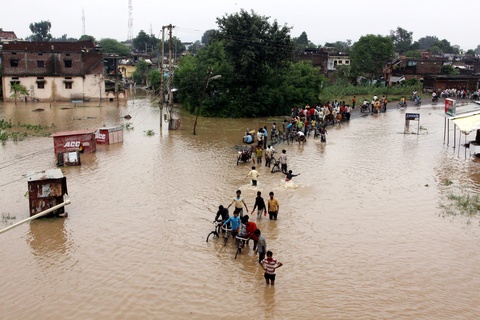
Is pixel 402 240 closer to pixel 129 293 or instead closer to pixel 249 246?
pixel 249 246

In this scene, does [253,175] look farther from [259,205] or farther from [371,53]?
[371,53]

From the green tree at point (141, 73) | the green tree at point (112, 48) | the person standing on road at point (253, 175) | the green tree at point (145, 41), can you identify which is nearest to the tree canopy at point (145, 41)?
the green tree at point (145, 41)

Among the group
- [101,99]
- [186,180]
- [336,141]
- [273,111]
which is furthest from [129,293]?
[101,99]

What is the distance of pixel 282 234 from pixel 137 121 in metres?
26.8

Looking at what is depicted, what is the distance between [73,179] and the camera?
21.5m

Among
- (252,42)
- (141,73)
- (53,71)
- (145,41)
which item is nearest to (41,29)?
(145,41)

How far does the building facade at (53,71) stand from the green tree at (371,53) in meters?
36.6

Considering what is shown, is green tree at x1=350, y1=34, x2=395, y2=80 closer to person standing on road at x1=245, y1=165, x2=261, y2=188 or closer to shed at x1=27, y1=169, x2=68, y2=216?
person standing on road at x1=245, y1=165, x2=261, y2=188

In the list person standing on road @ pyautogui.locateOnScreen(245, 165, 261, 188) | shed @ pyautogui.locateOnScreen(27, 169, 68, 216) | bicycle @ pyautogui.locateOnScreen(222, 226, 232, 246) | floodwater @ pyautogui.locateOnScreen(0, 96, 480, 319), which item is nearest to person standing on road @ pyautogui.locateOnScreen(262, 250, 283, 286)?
floodwater @ pyautogui.locateOnScreen(0, 96, 480, 319)

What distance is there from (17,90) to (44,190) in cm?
3895

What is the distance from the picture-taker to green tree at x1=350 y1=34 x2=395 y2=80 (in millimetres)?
71312

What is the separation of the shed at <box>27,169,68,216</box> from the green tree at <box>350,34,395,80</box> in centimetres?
6142

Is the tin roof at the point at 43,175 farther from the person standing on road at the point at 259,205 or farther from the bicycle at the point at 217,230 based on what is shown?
the person standing on road at the point at 259,205

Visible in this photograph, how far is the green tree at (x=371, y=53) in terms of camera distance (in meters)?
71.3
